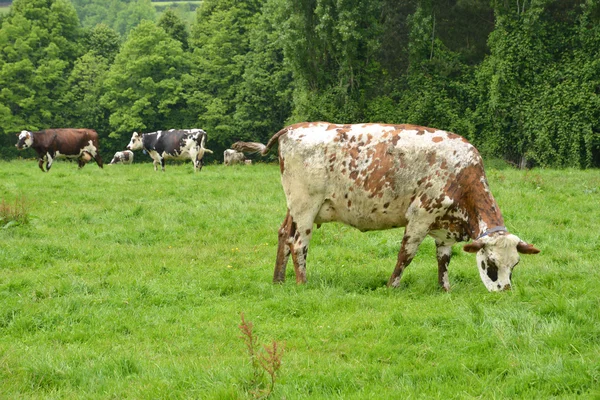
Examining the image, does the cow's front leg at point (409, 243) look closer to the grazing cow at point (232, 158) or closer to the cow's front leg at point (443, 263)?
the cow's front leg at point (443, 263)

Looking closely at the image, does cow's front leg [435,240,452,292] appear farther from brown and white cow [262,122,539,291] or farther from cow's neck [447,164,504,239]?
cow's neck [447,164,504,239]

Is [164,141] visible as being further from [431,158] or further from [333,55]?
[431,158]

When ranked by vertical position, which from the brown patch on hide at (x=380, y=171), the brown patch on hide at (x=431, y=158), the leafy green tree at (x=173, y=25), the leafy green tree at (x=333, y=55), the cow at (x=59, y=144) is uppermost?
the leafy green tree at (x=173, y=25)

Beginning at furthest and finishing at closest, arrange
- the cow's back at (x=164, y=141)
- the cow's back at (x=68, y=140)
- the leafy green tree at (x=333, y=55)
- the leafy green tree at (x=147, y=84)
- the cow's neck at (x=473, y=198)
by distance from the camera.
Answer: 1. the leafy green tree at (x=147, y=84)
2. the leafy green tree at (x=333, y=55)
3. the cow's back at (x=164, y=141)
4. the cow's back at (x=68, y=140)
5. the cow's neck at (x=473, y=198)

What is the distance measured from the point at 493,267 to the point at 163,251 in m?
6.32

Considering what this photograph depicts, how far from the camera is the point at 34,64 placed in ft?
169

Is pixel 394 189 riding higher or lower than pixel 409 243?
higher

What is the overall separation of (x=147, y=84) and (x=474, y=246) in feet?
149

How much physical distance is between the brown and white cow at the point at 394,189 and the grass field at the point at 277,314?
634 millimetres

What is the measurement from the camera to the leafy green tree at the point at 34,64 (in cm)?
4888

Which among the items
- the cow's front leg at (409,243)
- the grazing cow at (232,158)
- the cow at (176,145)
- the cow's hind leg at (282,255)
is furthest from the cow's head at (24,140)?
the cow's front leg at (409,243)

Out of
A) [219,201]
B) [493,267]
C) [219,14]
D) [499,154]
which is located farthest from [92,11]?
[493,267]

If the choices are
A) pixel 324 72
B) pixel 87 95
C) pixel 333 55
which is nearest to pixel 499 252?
pixel 333 55

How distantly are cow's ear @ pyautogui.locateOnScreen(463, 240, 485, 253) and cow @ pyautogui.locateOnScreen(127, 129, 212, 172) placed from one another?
23319 millimetres
